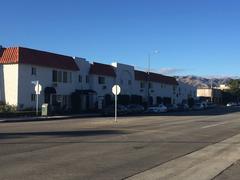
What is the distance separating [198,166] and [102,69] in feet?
204

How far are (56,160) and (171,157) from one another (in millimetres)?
3714

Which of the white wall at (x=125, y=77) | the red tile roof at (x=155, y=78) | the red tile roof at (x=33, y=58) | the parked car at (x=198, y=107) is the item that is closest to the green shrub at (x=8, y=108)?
the red tile roof at (x=33, y=58)

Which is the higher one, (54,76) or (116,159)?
(54,76)

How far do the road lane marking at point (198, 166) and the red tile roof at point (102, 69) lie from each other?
54.5 meters

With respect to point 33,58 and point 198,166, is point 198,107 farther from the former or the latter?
point 198,166

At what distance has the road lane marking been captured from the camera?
12.2 metres

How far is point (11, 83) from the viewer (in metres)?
57.2

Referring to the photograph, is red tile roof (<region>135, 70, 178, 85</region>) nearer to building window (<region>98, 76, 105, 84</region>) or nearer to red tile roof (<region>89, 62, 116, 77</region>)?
red tile roof (<region>89, 62, 116, 77</region>)

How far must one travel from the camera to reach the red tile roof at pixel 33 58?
57.3 metres

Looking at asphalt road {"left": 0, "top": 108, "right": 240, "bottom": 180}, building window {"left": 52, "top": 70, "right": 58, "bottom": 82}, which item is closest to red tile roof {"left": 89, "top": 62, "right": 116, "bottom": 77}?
building window {"left": 52, "top": 70, "right": 58, "bottom": 82}

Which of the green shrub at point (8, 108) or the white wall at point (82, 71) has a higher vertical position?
the white wall at point (82, 71)

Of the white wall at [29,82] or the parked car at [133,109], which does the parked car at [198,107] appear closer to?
the parked car at [133,109]

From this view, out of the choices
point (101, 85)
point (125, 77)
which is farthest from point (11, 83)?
point (125, 77)

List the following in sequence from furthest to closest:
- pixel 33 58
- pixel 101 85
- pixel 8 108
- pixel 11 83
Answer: pixel 101 85, pixel 33 58, pixel 11 83, pixel 8 108
